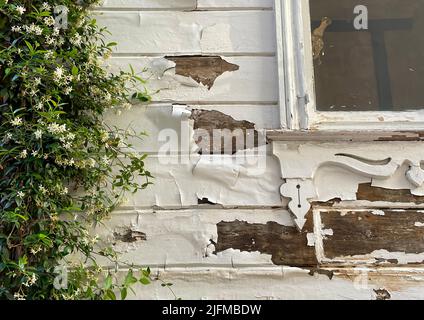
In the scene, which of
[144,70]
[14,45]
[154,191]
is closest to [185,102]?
[144,70]

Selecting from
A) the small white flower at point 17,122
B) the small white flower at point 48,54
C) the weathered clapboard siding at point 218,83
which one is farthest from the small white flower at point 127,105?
the small white flower at point 17,122

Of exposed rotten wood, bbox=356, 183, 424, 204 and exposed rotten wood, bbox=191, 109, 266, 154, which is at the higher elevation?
Answer: exposed rotten wood, bbox=191, 109, 266, 154

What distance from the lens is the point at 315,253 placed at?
2.56 metres

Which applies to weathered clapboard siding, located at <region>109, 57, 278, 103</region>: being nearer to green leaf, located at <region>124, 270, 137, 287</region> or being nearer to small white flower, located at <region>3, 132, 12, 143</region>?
small white flower, located at <region>3, 132, 12, 143</region>

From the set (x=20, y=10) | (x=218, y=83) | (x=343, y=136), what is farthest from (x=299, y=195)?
(x=20, y=10)

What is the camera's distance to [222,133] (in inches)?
109

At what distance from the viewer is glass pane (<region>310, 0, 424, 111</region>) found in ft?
9.78

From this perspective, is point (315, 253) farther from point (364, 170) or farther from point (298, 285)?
point (364, 170)

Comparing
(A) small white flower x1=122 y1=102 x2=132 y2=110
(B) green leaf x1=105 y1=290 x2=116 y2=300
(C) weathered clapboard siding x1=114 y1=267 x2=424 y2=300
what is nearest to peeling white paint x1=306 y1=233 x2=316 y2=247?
(C) weathered clapboard siding x1=114 y1=267 x2=424 y2=300

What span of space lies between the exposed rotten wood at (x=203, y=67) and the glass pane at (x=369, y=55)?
526 millimetres

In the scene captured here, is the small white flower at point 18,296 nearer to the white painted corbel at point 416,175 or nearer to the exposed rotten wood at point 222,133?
the exposed rotten wood at point 222,133

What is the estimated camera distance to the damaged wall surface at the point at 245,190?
2.53 meters

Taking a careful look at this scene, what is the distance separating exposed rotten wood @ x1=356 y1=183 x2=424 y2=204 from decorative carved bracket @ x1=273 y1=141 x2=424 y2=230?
47mm

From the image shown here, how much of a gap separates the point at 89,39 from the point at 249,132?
38.5 inches
